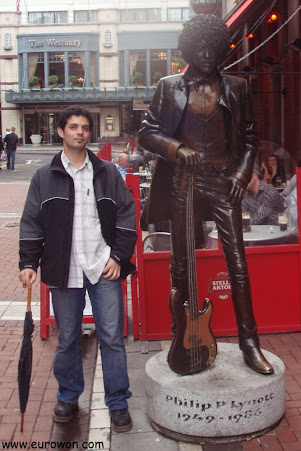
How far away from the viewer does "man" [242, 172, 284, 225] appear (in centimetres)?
576

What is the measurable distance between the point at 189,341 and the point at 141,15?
42982 millimetres

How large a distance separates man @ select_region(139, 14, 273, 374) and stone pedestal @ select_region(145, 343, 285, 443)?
0.18 meters

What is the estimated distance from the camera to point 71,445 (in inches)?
138

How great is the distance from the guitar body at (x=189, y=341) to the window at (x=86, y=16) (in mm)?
43716

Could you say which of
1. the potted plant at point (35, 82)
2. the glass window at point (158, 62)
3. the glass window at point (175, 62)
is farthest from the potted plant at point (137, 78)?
the potted plant at point (35, 82)

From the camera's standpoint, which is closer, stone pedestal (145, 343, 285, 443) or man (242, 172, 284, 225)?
stone pedestal (145, 343, 285, 443)

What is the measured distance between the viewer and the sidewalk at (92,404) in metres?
3.52

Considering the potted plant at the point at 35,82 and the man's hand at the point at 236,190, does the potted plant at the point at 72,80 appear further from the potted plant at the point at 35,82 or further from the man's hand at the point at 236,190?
the man's hand at the point at 236,190

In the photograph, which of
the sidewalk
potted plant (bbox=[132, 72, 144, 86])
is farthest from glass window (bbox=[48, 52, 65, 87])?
the sidewalk

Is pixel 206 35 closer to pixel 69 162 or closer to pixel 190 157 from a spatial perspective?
pixel 190 157

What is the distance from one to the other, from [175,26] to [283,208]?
40.2 meters

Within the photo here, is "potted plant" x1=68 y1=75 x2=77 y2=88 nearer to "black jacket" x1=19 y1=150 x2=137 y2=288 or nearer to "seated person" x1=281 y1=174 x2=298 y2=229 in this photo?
"seated person" x1=281 y1=174 x2=298 y2=229

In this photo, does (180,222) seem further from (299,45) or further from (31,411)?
(299,45)

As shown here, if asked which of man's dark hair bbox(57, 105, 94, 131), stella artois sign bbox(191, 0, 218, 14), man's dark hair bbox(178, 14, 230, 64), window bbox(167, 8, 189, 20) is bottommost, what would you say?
man's dark hair bbox(57, 105, 94, 131)
